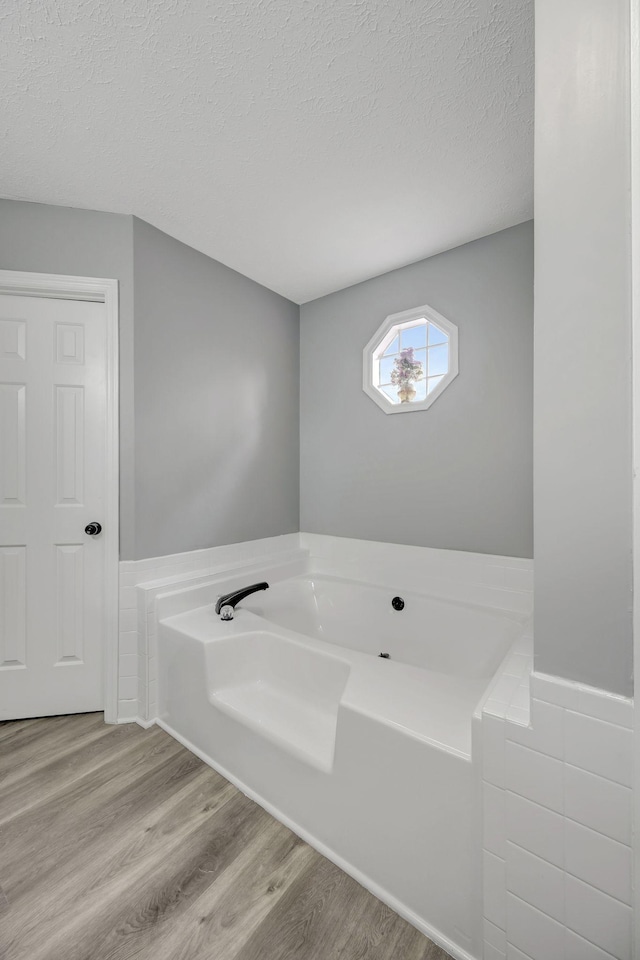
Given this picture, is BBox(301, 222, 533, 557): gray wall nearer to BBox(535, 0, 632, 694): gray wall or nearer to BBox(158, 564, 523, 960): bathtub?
BBox(158, 564, 523, 960): bathtub

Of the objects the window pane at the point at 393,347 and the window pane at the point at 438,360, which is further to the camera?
the window pane at the point at 393,347

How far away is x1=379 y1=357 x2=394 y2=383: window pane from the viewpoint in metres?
2.65

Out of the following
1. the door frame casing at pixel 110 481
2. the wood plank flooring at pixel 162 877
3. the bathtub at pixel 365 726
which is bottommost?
the wood plank flooring at pixel 162 877

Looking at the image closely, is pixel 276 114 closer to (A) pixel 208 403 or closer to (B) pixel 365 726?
(A) pixel 208 403

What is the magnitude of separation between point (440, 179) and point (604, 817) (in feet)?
7.24

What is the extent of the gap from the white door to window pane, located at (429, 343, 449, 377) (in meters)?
1.79

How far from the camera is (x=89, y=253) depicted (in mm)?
2029

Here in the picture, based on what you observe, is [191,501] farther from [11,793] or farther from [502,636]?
[502,636]

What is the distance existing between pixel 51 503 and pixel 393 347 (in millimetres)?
2119

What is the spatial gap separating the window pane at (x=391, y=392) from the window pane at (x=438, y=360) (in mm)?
244

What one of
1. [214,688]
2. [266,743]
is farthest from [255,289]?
[266,743]

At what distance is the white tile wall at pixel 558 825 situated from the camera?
80 centimetres

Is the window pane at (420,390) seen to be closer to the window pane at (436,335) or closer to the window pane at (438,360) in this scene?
the window pane at (438,360)

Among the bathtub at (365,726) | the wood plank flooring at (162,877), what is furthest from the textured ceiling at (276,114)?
the wood plank flooring at (162,877)
